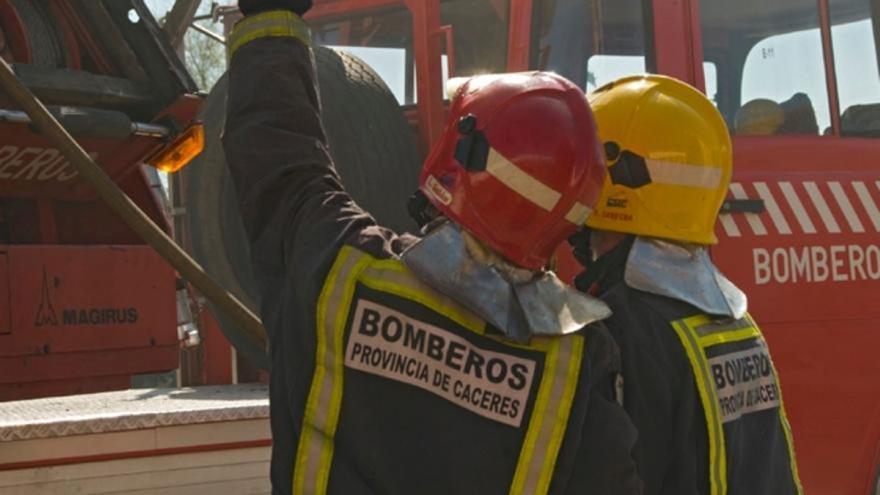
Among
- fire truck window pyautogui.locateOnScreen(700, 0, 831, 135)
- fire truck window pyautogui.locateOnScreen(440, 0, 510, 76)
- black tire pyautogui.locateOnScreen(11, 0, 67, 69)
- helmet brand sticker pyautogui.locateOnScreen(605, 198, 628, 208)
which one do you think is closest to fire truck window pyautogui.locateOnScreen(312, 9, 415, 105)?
fire truck window pyautogui.locateOnScreen(440, 0, 510, 76)

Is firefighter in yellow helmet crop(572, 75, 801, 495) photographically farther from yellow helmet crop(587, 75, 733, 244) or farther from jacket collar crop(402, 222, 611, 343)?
jacket collar crop(402, 222, 611, 343)

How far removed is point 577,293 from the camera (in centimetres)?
223

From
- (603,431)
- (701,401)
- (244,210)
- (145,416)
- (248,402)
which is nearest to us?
(603,431)

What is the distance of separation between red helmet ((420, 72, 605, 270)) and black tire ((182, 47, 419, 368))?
2.44 meters

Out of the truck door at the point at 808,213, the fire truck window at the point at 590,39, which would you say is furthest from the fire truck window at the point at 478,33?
the truck door at the point at 808,213

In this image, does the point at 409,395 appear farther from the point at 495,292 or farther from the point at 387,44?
the point at 387,44

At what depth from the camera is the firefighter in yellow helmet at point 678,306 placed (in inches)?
97.2

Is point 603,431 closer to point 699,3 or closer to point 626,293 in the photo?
point 626,293

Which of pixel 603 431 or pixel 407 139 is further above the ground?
pixel 407 139

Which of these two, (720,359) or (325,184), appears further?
(720,359)

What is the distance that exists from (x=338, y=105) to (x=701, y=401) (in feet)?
8.28

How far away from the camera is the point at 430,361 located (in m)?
2.09

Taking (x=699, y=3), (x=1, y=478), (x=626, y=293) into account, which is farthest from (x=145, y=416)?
(x=699, y=3)

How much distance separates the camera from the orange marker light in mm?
4000
